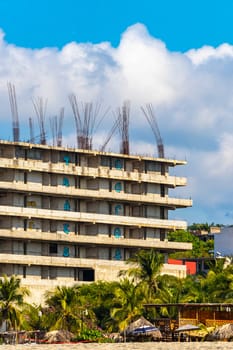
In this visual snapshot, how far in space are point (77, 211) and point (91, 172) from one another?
17.3 ft

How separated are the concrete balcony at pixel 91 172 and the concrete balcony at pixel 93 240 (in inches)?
296

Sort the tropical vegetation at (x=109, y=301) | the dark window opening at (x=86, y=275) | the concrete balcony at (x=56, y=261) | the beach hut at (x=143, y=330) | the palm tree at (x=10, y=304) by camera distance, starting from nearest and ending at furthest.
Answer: the beach hut at (x=143, y=330) → the palm tree at (x=10, y=304) → the tropical vegetation at (x=109, y=301) → the concrete balcony at (x=56, y=261) → the dark window opening at (x=86, y=275)

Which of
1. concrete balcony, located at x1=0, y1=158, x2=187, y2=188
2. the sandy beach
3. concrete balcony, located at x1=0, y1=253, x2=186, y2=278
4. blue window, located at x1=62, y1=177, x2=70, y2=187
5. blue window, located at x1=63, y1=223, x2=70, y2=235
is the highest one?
concrete balcony, located at x1=0, y1=158, x2=187, y2=188

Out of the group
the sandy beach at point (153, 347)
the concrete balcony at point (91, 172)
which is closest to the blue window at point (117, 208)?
the concrete balcony at point (91, 172)

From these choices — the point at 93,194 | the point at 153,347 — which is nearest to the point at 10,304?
the point at 93,194

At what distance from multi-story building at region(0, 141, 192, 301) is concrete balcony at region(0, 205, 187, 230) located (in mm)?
117

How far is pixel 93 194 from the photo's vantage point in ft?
494

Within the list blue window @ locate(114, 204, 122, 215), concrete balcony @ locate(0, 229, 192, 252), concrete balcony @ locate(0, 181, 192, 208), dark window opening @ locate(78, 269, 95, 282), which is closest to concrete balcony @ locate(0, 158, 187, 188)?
concrete balcony @ locate(0, 181, 192, 208)

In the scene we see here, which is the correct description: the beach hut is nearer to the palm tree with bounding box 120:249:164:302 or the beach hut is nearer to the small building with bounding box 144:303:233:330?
the small building with bounding box 144:303:233:330

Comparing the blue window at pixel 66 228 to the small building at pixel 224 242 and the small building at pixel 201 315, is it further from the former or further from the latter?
the small building at pixel 224 242

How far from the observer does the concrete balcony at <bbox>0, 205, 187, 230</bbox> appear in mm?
143625

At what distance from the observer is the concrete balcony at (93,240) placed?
5650 inches

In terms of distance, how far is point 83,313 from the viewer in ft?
430

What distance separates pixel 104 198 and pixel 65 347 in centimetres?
5836
